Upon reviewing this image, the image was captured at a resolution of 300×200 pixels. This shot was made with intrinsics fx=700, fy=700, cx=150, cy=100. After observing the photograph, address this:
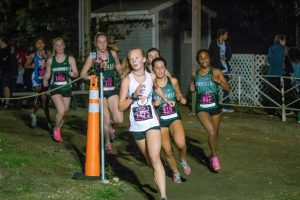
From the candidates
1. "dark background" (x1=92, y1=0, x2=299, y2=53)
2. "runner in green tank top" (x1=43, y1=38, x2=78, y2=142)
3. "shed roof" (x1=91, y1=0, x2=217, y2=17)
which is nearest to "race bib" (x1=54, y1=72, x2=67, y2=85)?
"runner in green tank top" (x1=43, y1=38, x2=78, y2=142)

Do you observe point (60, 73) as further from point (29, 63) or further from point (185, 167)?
point (29, 63)

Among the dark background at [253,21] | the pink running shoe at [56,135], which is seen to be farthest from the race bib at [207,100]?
the dark background at [253,21]

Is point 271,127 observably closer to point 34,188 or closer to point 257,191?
point 257,191

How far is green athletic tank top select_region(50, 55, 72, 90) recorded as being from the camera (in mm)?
12352

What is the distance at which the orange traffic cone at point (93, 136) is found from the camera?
912 centimetres

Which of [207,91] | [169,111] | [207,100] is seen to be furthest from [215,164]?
[169,111]

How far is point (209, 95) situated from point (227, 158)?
4.92 ft

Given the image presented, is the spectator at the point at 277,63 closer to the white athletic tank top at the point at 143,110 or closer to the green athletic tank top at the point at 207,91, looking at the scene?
the green athletic tank top at the point at 207,91

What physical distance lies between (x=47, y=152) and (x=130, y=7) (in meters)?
12.0

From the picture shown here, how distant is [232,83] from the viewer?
19266 millimetres

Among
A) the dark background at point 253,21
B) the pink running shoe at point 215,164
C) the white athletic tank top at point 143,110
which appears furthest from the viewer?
the dark background at point 253,21

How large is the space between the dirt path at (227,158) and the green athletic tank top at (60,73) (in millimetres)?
1068

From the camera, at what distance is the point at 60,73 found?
40.6ft

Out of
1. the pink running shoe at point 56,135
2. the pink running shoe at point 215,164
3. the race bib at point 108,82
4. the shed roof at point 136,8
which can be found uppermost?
the shed roof at point 136,8
